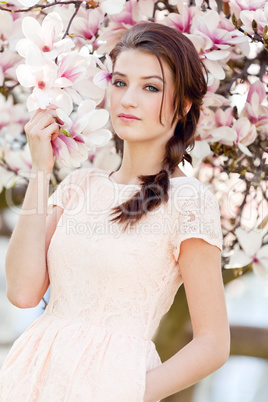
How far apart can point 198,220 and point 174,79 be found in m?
0.37

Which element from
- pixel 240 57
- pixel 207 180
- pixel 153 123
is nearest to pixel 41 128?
pixel 153 123

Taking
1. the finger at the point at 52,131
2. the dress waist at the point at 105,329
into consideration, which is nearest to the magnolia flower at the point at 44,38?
the finger at the point at 52,131

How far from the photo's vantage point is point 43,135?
150cm

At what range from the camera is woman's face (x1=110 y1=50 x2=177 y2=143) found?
1.63 m

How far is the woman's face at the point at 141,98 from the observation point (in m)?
1.63

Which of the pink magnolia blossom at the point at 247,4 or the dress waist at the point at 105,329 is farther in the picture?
the pink magnolia blossom at the point at 247,4

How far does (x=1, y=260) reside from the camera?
169 inches

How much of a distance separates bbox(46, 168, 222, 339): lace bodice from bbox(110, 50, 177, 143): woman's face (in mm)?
149

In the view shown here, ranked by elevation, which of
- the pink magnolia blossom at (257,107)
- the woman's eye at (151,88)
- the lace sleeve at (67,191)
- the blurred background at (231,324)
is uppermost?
the woman's eye at (151,88)

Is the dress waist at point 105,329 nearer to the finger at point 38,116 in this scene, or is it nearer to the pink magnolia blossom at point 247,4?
the finger at point 38,116

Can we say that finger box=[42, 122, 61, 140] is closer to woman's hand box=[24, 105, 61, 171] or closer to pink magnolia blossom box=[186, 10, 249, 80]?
woman's hand box=[24, 105, 61, 171]

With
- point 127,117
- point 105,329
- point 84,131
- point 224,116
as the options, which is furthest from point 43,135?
point 224,116

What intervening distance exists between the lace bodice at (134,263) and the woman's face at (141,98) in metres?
0.15

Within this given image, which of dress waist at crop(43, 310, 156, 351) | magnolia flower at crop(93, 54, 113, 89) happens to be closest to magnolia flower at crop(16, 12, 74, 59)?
magnolia flower at crop(93, 54, 113, 89)
